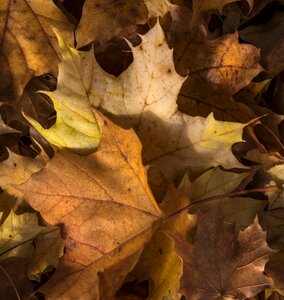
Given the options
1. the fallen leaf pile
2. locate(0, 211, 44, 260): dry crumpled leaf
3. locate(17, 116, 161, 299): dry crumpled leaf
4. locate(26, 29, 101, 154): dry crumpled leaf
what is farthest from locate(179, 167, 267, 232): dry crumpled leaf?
locate(0, 211, 44, 260): dry crumpled leaf

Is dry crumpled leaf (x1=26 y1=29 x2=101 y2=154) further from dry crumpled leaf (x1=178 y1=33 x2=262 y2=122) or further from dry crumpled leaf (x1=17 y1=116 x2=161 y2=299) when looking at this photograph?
dry crumpled leaf (x1=178 y1=33 x2=262 y2=122)

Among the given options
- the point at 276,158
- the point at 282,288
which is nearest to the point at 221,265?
the point at 282,288

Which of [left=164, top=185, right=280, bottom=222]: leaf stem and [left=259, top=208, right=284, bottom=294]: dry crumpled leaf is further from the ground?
[left=164, top=185, right=280, bottom=222]: leaf stem

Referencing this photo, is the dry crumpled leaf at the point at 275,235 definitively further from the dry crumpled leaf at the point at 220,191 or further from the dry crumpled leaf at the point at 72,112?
the dry crumpled leaf at the point at 72,112

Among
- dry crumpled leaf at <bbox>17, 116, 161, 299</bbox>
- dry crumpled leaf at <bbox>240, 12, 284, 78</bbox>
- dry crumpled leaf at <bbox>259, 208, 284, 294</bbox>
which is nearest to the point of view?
dry crumpled leaf at <bbox>17, 116, 161, 299</bbox>

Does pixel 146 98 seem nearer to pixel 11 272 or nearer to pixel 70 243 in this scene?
pixel 70 243

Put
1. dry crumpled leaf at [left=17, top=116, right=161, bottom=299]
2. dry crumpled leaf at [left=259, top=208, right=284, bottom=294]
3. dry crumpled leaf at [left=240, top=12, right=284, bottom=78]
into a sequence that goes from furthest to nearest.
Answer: dry crumpled leaf at [left=240, top=12, right=284, bottom=78] → dry crumpled leaf at [left=259, top=208, right=284, bottom=294] → dry crumpled leaf at [left=17, top=116, right=161, bottom=299]

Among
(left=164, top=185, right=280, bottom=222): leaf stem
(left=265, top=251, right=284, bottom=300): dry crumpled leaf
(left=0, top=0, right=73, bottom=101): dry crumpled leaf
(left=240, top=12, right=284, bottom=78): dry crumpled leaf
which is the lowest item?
(left=265, top=251, right=284, bottom=300): dry crumpled leaf

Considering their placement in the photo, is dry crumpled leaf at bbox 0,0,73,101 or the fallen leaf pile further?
dry crumpled leaf at bbox 0,0,73,101
